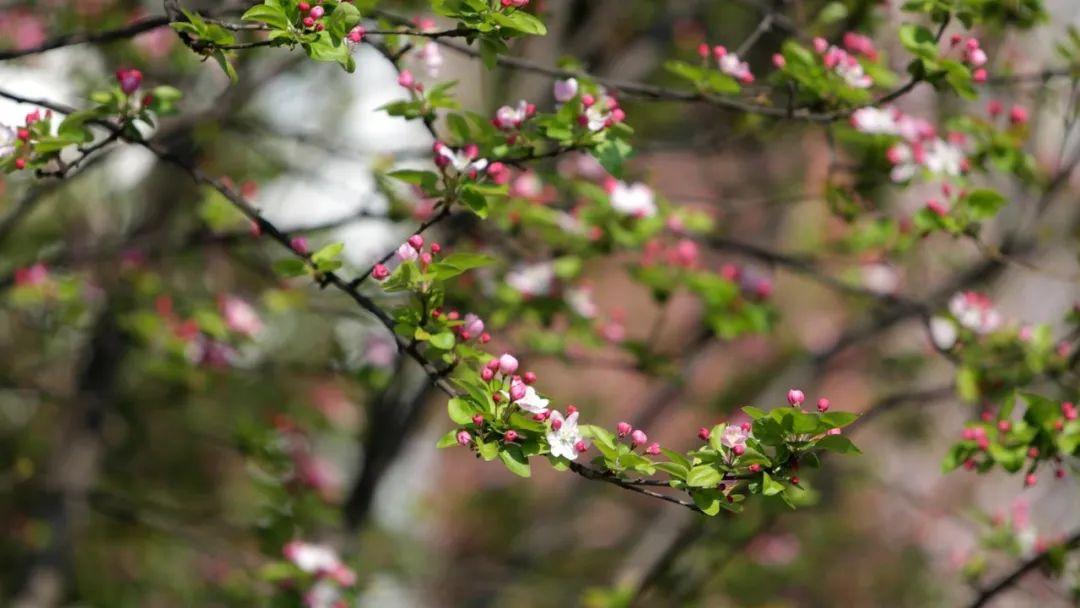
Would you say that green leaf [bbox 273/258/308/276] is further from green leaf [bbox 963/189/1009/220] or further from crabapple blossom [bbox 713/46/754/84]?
green leaf [bbox 963/189/1009/220]

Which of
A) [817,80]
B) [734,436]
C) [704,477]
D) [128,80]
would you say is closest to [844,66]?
[817,80]

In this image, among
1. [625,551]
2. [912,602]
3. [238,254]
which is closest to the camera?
[238,254]

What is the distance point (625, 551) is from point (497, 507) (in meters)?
2.88

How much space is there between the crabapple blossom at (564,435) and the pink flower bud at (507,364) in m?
0.12

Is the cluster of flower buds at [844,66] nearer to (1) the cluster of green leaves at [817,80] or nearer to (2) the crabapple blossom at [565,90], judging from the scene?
(1) the cluster of green leaves at [817,80]

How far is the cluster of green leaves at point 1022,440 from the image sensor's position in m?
2.76

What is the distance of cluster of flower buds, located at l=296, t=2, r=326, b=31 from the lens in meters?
2.10

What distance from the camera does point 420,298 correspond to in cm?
223

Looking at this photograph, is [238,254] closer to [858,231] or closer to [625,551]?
[858,231]

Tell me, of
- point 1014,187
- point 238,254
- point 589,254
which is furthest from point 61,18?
point 1014,187

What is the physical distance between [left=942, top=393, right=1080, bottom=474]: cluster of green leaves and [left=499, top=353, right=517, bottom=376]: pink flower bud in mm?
1365

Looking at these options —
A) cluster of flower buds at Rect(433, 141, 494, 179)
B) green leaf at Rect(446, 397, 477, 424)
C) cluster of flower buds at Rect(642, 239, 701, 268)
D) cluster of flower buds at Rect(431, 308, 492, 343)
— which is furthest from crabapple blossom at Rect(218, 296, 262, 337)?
green leaf at Rect(446, 397, 477, 424)

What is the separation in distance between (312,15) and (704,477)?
3.73ft

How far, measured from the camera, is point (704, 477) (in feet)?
6.57
